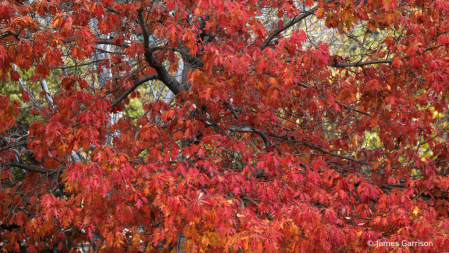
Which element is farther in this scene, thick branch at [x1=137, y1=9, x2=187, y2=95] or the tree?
thick branch at [x1=137, y1=9, x2=187, y2=95]

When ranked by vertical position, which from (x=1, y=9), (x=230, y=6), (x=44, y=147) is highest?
(x=230, y=6)

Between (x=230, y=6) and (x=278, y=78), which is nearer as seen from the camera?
(x=230, y=6)

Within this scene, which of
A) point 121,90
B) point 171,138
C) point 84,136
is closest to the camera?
point 84,136

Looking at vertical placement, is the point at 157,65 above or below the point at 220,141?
above

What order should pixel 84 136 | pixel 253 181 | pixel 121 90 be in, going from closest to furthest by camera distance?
pixel 84 136 < pixel 253 181 < pixel 121 90

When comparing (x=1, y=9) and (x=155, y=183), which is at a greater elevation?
(x=1, y=9)

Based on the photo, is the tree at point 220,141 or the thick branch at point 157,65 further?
the thick branch at point 157,65

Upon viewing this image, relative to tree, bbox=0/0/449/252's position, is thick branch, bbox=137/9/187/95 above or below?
above

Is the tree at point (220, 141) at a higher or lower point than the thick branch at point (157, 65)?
lower

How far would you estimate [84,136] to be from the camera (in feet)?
16.1

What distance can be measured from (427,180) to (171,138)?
3755 mm

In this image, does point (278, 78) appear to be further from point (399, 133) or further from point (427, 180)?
point (427, 180)

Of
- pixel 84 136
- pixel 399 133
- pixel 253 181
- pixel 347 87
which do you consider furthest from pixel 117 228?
pixel 399 133

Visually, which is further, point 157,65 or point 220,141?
point 157,65
